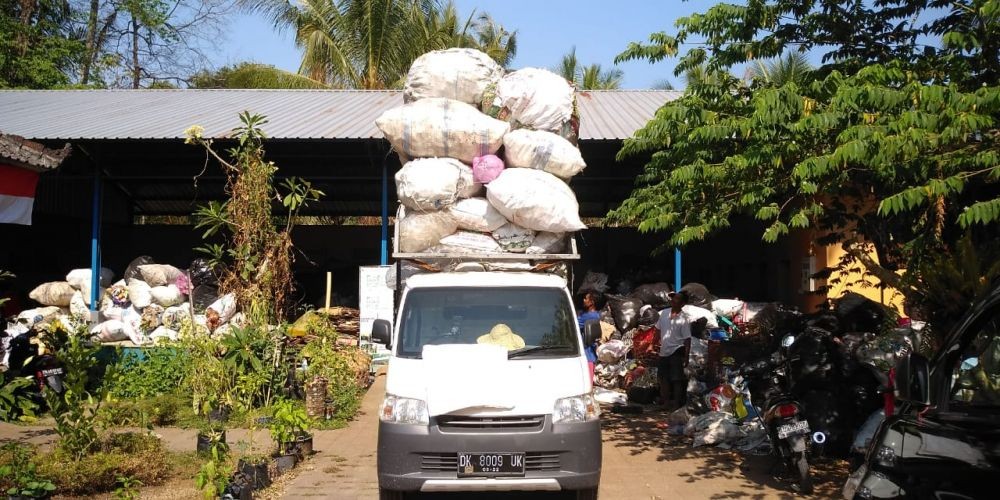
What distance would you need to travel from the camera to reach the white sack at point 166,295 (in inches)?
584

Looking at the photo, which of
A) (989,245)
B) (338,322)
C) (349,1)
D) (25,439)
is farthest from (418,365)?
(349,1)

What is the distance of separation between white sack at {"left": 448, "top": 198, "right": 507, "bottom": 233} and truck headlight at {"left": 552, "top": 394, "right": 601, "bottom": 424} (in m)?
2.62

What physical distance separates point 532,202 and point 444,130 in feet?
4.26

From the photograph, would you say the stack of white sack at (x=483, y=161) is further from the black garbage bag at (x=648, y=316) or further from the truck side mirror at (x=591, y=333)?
the black garbage bag at (x=648, y=316)

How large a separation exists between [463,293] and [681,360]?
5.51 meters

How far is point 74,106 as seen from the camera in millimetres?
19141

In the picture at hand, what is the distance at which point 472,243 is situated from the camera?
7.99 m

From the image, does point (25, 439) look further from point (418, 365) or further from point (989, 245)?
point (989, 245)

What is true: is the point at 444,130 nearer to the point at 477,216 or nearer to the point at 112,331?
the point at 477,216

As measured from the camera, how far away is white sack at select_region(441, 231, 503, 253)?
26.0 ft

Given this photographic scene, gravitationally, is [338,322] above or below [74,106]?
below

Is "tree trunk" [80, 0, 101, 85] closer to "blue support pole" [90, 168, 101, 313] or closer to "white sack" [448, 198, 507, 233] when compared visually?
"blue support pole" [90, 168, 101, 313]

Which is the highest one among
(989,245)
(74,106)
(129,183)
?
(74,106)

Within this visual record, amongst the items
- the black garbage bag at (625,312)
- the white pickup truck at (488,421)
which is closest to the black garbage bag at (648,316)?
the black garbage bag at (625,312)
